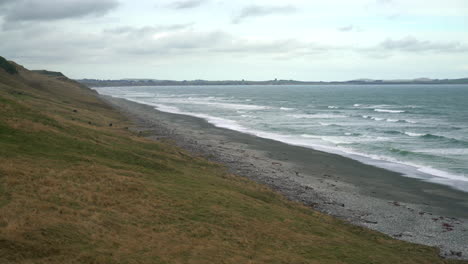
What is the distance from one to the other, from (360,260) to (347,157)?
Answer: 30833mm

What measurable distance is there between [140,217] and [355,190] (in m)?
20.1

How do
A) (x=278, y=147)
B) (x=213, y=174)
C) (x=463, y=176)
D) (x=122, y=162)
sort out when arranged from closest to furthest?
(x=122, y=162) → (x=213, y=174) → (x=463, y=176) → (x=278, y=147)

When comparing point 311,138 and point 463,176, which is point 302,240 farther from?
point 311,138

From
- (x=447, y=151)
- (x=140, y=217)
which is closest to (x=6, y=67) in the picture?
(x=447, y=151)

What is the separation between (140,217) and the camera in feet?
65.7

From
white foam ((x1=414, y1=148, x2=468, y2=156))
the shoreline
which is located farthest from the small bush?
white foam ((x1=414, y1=148, x2=468, y2=156))

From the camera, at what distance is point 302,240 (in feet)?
67.6

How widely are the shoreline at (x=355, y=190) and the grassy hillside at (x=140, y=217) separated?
253 cm

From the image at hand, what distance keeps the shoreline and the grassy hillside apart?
253cm

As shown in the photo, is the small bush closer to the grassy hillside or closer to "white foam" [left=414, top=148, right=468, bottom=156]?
the grassy hillside

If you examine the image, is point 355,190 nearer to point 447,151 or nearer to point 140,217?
point 140,217

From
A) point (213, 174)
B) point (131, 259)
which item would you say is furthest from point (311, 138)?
point (131, 259)

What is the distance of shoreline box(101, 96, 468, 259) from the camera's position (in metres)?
25.5

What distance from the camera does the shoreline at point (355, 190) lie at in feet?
83.6
